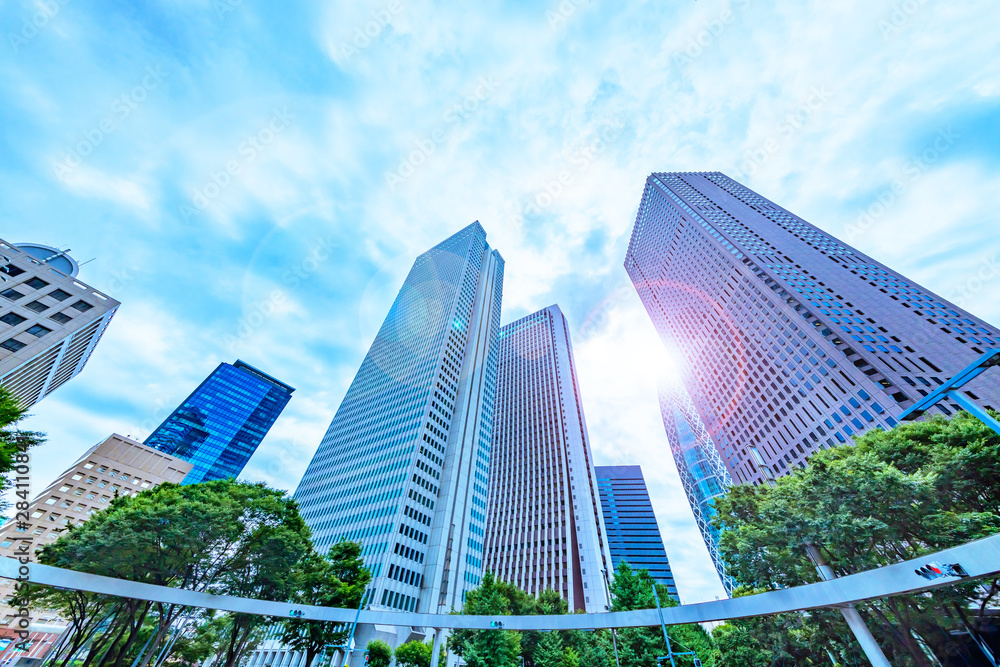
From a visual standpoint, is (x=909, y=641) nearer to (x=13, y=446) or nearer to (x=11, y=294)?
(x=13, y=446)

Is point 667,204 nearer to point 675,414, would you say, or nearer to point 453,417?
point 675,414

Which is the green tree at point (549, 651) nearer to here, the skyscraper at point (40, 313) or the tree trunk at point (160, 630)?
the tree trunk at point (160, 630)

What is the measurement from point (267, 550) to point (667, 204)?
118m

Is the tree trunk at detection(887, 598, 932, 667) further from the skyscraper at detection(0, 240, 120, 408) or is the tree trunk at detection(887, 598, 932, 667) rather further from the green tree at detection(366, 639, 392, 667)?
the skyscraper at detection(0, 240, 120, 408)

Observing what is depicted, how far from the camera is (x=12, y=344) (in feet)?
130

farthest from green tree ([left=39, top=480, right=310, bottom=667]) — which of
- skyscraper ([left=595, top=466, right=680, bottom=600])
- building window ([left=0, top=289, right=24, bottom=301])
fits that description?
skyscraper ([left=595, top=466, right=680, bottom=600])

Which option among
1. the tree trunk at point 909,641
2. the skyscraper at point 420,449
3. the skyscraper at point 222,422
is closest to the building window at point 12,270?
the skyscraper at point 420,449

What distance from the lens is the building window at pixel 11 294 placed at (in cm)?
4092

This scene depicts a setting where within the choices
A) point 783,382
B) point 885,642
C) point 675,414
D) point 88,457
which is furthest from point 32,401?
point 675,414

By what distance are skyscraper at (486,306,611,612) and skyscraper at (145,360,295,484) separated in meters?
90.1

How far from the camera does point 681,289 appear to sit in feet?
331

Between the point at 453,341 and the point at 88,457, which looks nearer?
the point at 88,457

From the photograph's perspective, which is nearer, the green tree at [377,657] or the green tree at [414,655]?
the green tree at [414,655]

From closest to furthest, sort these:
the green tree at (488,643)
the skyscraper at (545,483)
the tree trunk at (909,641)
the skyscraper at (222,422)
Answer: the tree trunk at (909,641), the green tree at (488,643), the skyscraper at (545,483), the skyscraper at (222,422)
